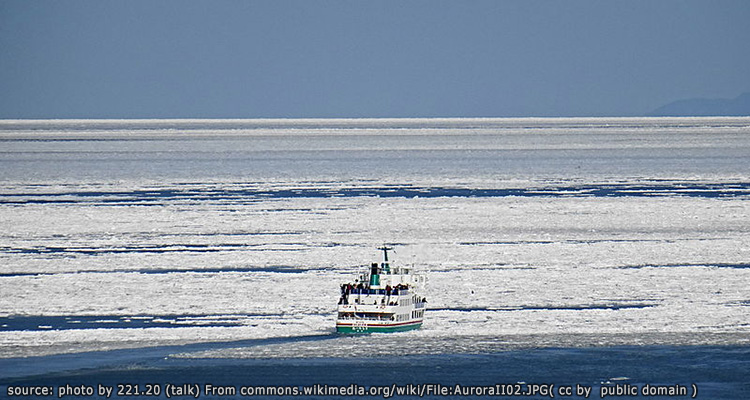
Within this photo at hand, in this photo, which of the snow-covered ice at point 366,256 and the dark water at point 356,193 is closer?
the snow-covered ice at point 366,256

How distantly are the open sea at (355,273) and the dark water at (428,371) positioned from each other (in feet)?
0.13

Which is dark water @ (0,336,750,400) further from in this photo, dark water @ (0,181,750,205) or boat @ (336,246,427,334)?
dark water @ (0,181,750,205)

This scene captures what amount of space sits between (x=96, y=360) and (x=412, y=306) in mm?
3992

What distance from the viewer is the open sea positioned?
1342 centimetres

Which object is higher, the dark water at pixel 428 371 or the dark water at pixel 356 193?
the dark water at pixel 356 193

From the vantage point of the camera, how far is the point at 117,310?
17.8 m

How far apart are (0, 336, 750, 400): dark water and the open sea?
0.13 ft

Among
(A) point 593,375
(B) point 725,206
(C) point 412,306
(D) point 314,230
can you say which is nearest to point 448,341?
(C) point 412,306

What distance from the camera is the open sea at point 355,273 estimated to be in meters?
13.4

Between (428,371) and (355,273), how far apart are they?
7.56m

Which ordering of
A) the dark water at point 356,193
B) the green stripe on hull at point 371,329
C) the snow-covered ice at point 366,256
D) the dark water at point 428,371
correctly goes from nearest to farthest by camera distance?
the dark water at point 428,371, the green stripe on hull at point 371,329, the snow-covered ice at point 366,256, the dark water at point 356,193

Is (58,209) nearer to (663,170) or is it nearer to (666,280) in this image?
(666,280)

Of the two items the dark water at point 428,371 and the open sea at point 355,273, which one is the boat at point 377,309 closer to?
the open sea at point 355,273

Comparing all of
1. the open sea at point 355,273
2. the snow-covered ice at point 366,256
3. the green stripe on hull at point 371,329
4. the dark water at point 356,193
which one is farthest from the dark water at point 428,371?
the dark water at point 356,193
